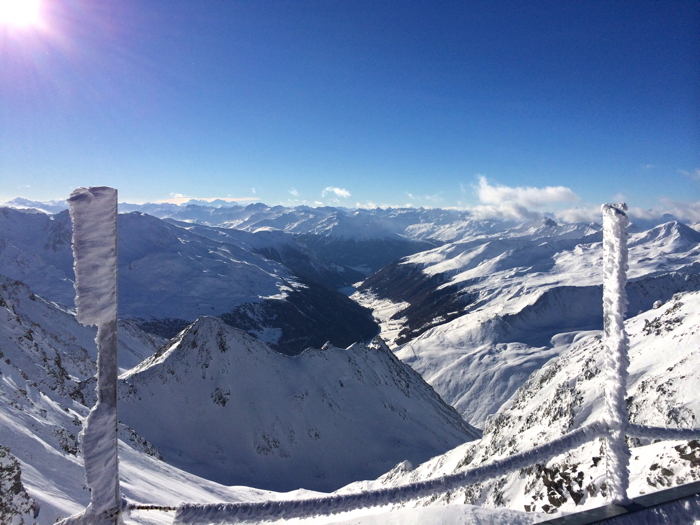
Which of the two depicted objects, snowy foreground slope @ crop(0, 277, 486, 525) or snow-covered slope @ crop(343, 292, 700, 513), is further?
snowy foreground slope @ crop(0, 277, 486, 525)

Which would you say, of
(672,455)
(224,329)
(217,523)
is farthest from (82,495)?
(224,329)

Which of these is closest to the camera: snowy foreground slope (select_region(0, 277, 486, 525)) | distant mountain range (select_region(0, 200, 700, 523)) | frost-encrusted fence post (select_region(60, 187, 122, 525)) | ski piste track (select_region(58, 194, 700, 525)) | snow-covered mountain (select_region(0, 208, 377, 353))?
frost-encrusted fence post (select_region(60, 187, 122, 525))

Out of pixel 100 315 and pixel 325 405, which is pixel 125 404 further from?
pixel 100 315

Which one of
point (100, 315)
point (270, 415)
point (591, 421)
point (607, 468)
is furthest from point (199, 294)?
point (607, 468)

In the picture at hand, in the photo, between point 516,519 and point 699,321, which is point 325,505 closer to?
point 516,519

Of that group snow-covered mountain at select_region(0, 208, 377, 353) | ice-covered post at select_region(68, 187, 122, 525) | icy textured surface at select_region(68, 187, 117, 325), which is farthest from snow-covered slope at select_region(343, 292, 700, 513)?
snow-covered mountain at select_region(0, 208, 377, 353)

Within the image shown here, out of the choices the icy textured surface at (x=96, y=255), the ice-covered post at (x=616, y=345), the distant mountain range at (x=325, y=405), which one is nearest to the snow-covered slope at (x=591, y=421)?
the distant mountain range at (x=325, y=405)

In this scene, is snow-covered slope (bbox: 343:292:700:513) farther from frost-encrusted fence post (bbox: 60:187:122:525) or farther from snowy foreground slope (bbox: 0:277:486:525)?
snowy foreground slope (bbox: 0:277:486:525)
